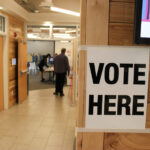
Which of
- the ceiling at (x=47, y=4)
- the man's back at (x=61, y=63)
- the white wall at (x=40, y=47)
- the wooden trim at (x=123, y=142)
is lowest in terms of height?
the wooden trim at (x=123, y=142)

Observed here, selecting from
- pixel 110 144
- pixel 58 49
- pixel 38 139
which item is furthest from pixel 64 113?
pixel 58 49

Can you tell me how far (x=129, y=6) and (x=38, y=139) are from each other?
10.3ft

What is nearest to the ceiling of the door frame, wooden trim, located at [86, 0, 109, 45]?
the door frame

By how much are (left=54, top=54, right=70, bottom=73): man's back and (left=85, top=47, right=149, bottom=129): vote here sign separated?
5798 millimetres

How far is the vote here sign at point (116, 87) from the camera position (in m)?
1.24

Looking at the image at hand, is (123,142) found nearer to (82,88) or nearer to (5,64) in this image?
(82,88)

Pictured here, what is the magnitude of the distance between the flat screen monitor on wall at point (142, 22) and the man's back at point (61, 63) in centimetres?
590

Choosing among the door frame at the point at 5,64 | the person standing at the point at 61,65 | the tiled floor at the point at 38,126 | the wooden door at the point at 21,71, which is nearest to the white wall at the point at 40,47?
the person standing at the point at 61,65

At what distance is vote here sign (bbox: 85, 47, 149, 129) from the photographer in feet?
4.07

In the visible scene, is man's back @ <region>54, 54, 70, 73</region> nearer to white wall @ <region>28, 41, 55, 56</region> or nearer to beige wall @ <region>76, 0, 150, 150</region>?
beige wall @ <region>76, 0, 150, 150</region>

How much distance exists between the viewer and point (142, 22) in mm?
1139

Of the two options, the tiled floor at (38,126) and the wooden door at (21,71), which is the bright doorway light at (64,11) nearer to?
the wooden door at (21,71)

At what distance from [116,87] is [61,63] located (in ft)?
19.2

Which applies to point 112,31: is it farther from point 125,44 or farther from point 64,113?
point 64,113
